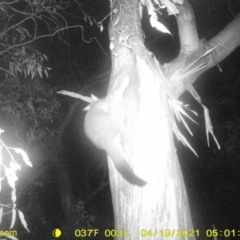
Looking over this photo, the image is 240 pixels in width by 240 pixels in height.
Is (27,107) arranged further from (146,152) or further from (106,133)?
(146,152)

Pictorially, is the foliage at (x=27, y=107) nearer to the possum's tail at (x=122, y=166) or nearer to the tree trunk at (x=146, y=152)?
the tree trunk at (x=146, y=152)

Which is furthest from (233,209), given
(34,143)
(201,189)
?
(34,143)

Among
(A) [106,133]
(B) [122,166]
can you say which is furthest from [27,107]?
(B) [122,166]

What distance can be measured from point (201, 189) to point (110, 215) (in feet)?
15.2

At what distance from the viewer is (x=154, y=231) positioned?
2.98m

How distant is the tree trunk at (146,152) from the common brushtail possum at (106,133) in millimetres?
48

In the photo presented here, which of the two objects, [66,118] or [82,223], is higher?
[66,118]

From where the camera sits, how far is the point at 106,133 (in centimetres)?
308

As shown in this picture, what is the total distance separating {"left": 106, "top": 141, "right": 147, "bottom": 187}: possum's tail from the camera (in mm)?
3002

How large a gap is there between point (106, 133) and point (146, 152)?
1.02 feet

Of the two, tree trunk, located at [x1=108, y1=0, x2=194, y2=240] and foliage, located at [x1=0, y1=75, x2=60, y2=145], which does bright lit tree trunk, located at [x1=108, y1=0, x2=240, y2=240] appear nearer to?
tree trunk, located at [x1=108, y1=0, x2=194, y2=240]

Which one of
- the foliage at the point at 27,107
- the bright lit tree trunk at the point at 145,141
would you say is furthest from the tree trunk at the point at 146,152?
the foliage at the point at 27,107

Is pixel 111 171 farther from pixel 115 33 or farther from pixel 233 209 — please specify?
pixel 233 209

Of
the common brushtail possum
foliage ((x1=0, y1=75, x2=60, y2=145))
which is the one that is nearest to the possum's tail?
the common brushtail possum
